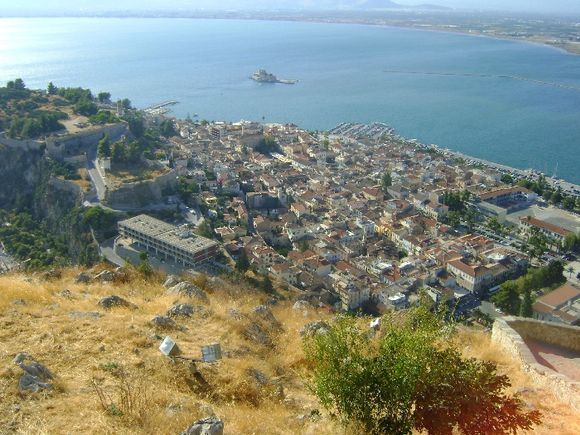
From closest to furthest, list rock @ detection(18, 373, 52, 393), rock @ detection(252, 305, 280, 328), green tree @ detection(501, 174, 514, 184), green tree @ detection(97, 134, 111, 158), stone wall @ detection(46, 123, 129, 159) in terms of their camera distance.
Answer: rock @ detection(18, 373, 52, 393) → rock @ detection(252, 305, 280, 328) → green tree @ detection(97, 134, 111, 158) → stone wall @ detection(46, 123, 129, 159) → green tree @ detection(501, 174, 514, 184)

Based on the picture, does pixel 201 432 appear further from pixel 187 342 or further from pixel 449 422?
pixel 187 342

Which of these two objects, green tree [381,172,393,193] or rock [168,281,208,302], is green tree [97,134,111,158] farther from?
rock [168,281,208,302]

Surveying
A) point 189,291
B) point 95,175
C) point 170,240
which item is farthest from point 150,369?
point 95,175

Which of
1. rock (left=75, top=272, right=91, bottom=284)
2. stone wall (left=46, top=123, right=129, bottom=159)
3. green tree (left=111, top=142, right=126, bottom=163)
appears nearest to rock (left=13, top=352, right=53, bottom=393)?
rock (left=75, top=272, right=91, bottom=284)

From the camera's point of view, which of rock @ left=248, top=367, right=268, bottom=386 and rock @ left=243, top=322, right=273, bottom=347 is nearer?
rock @ left=248, top=367, right=268, bottom=386

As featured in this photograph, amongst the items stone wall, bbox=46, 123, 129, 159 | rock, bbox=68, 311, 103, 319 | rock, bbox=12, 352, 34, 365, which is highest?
rock, bbox=12, 352, 34, 365

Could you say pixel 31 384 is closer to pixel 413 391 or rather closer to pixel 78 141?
pixel 413 391

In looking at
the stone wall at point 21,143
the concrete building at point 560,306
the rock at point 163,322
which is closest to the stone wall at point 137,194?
the stone wall at point 21,143
